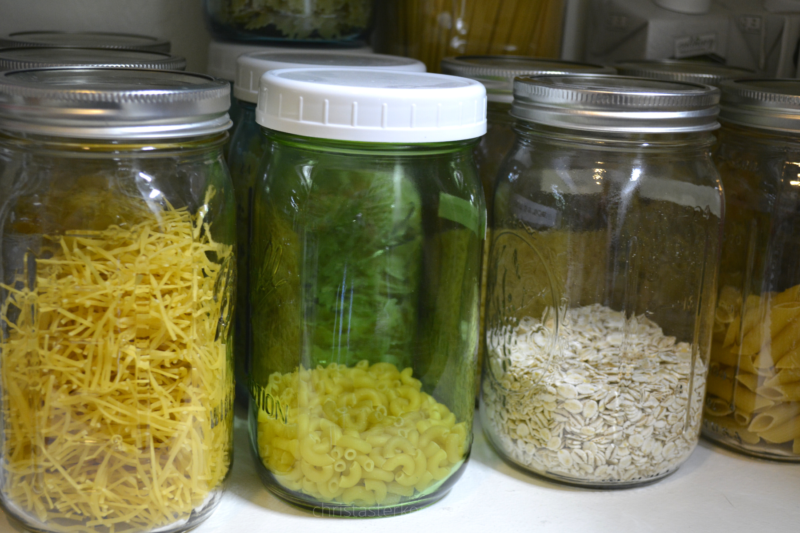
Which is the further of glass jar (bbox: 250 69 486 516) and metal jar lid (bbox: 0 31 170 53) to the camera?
metal jar lid (bbox: 0 31 170 53)

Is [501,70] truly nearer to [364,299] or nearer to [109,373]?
[364,299]

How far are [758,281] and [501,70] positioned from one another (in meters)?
0.35

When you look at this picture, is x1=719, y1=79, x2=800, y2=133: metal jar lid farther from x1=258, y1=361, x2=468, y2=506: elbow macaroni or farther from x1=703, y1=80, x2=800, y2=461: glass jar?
x1=258, y1=361, x2=468, y2=506: elbow macaroni

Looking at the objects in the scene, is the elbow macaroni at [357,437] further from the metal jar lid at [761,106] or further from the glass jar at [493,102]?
the metal jar lid at [761,106]

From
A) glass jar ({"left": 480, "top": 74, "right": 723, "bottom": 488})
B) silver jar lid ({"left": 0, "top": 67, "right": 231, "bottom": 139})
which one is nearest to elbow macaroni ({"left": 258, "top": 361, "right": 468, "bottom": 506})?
glass jar ({"left": 480, "top": 74, "right": 723, "bottom": 488})

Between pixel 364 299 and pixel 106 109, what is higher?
pixel 106 109

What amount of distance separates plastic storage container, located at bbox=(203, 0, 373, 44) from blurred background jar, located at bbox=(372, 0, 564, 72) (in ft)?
0.25

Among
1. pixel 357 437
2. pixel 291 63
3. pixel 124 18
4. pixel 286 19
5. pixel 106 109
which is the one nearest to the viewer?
pixel 106 109

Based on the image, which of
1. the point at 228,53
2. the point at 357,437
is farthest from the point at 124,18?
the point at 357,437

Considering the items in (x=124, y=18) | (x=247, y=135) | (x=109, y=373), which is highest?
(x=124, y=18)

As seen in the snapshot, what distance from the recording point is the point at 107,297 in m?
0.58

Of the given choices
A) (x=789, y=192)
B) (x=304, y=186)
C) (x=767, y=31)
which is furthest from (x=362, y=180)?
(x=767, y=31)

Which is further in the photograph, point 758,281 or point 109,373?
point 758,281

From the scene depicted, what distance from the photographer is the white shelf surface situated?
668 mm
